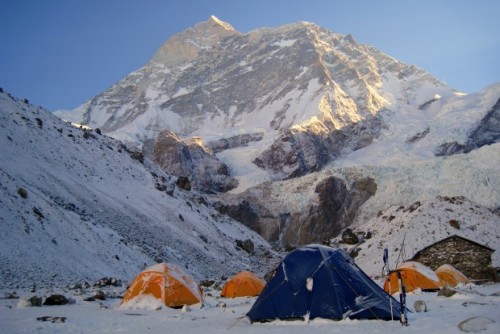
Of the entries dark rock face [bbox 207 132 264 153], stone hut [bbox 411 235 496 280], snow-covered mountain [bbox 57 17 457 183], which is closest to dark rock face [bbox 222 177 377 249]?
snow-covered mountain [bbox 57 17 457 183]

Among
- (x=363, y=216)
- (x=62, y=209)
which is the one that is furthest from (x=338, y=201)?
(x=62, y=209)

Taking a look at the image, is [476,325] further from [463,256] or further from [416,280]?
[463,256]

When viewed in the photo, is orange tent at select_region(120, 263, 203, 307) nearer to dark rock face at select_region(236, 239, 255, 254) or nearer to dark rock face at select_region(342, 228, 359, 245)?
dark rock face at select_region(236, 239, 255, 254)

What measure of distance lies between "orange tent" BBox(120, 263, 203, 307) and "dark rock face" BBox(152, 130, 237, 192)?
9096cm

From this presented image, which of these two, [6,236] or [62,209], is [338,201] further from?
[6,236]

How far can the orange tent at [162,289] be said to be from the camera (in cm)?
1733

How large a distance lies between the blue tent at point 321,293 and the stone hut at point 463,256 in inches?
892

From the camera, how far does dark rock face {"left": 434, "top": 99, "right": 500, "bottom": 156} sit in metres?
114

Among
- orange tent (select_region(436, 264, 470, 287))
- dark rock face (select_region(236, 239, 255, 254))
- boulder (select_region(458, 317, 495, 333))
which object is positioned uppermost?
dark rock face (select_region(236, 239, 255, 254))

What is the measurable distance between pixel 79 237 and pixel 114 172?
21153 millimetres

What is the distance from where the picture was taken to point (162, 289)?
17531 millimetres

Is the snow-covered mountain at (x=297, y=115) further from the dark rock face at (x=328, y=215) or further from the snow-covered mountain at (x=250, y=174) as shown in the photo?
the dark rock face at (x=328, y=215)

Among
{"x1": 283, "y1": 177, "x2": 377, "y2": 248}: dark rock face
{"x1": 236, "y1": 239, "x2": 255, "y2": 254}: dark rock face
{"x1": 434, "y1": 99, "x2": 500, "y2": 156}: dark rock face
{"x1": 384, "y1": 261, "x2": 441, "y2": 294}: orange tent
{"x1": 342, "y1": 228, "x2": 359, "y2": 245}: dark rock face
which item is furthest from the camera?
{"x1": 434, "y1": 99, "x2": 500, "y2": 156}: dark rock face

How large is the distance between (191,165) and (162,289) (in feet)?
323
